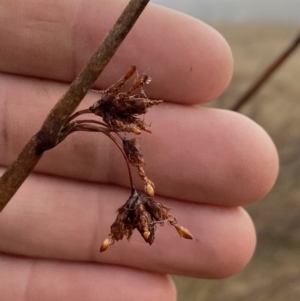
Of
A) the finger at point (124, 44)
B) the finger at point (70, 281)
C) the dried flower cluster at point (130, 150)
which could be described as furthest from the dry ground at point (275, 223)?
the dried flower cluster at point (130, 150)

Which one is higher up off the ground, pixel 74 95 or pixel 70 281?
pixel 74 95

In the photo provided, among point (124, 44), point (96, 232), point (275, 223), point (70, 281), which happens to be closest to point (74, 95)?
point (124, 44)

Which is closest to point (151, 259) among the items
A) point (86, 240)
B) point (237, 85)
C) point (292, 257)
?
point (86, 240)

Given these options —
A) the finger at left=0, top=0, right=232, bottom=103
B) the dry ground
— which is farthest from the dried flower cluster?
the dry ground

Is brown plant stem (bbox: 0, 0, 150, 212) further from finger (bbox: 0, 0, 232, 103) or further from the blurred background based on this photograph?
the blurred background

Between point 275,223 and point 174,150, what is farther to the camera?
point 275,223

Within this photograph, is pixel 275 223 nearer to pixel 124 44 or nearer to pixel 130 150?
pixel 124 44

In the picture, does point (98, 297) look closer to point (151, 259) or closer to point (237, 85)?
point (151, 259)

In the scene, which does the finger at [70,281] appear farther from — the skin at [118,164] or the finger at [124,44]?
the finger at [124,44]
